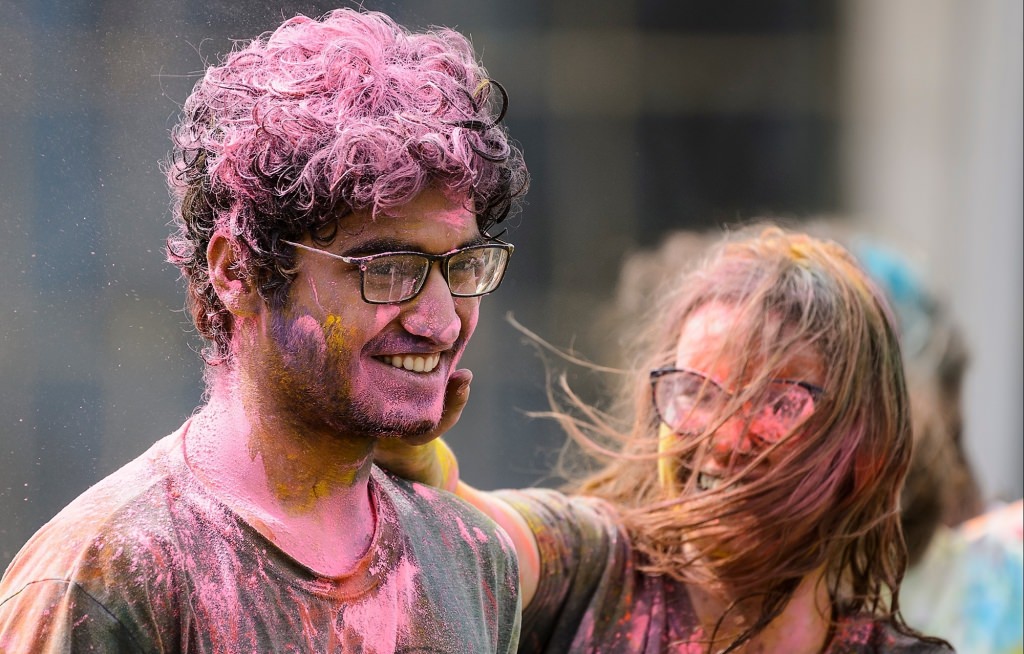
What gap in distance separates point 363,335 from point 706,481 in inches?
40.9

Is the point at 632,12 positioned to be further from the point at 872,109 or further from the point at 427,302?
the point at 427,302

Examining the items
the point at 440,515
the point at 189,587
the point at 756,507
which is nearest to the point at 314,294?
the point at 189,587

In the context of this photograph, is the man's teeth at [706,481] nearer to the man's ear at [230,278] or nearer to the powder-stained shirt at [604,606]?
the powder-stained shirt at [604,606]

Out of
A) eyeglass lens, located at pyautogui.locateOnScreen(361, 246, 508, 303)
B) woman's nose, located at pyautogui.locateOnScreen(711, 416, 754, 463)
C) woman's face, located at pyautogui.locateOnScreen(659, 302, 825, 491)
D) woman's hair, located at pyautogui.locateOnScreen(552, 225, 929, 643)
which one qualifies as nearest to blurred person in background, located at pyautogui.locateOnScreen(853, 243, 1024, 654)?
woman's hair, located at pyautogui.locateOnScreen(552, 225, 929, 643)

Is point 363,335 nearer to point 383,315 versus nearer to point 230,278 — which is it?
point 383,315

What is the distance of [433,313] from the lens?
1.51m

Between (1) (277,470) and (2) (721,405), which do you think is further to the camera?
(2) (721,405)

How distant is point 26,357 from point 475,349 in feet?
5.08

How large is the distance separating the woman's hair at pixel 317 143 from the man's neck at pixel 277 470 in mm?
105

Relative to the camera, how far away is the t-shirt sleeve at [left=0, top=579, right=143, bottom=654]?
131 centimetres

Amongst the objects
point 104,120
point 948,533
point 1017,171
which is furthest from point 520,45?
point 1017,171

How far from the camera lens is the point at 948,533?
3.59m

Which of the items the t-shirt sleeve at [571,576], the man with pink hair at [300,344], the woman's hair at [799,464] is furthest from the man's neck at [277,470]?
the woman's hair at [799,464]

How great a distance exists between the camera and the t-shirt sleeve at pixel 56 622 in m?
1.31
